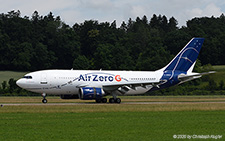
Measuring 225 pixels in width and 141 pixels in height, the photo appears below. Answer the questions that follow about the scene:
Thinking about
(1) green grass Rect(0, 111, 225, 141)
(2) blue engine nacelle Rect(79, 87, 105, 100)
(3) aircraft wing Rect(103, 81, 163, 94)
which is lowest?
(1) green grass Rect(0, 111, 225, 141)

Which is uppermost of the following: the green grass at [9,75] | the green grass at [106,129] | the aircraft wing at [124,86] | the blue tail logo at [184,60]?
the green grass at [9,75]

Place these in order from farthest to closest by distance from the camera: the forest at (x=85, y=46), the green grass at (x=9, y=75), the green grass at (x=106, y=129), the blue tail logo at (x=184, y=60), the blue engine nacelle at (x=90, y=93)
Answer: the forest at (x=85, y=46) → the green grass at (x=9, y=75) → the blue tail logo at (x=184, y=60) → the blue engine nacelle at (x=90, y=93) → the green grass at (x=106, y=129)

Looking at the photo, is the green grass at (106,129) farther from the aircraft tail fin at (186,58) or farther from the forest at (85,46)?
the forest at (85,46)

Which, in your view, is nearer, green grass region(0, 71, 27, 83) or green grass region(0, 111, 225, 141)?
green grass region(0, 111, 225, 141)

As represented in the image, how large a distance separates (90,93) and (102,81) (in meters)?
3.88

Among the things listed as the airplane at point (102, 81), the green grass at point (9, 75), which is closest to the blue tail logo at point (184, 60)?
the airplane at point (102, 81)

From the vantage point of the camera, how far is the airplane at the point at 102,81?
172 feet

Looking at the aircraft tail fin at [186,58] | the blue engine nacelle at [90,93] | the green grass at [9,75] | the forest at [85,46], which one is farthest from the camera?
the forest at [85,46]

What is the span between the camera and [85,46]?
16838 cm

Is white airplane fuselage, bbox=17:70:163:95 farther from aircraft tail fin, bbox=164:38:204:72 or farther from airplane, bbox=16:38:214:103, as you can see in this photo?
aircraft tail fin, bbox=164:38:204:72

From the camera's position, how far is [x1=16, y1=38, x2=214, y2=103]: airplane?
172 feet

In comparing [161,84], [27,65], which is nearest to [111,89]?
[161,84]

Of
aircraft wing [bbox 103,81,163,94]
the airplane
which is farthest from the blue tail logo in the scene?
aircraft wing [bbox 103,81,163,94]

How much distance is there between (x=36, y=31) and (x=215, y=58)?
205 feet
